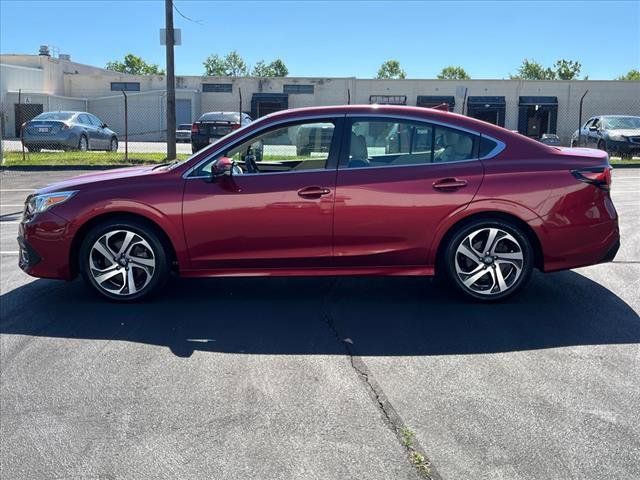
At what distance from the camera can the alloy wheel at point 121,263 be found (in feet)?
18.7

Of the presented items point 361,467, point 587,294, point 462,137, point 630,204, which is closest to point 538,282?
point 587,294

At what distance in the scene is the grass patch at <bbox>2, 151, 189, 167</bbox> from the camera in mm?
18078

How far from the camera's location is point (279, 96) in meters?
43.8

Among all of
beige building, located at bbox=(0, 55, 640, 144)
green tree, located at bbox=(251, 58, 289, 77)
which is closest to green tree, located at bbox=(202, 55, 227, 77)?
green tree, located at bbox=(251, 58, 289, 77)

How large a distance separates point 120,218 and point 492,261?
3.08 m

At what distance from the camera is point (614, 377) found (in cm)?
411

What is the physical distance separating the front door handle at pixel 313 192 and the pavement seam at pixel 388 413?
100 centimetres

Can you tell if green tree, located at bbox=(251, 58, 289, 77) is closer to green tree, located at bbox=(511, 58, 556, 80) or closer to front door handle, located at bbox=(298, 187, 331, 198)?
green tree, located at bbox=(511, 58, 556, 80)

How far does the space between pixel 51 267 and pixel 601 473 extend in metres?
4.50

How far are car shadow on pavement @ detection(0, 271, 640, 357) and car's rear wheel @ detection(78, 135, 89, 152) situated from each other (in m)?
15.4

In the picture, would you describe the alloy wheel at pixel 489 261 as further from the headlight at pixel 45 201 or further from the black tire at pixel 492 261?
the headlight at pixel 45 201

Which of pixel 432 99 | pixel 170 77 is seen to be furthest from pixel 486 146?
pixel 432 99

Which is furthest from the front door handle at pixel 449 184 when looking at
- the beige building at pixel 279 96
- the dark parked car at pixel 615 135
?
the beige building at pixel 279 96

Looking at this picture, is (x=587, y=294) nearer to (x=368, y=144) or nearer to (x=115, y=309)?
(x=368, y=144)
